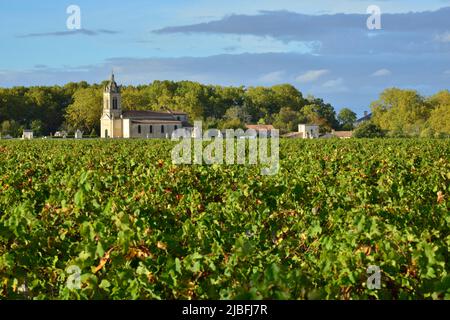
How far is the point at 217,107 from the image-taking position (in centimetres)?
15550

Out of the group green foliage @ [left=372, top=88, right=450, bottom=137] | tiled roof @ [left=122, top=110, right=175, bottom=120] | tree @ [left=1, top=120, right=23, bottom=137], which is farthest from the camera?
tiled roof @ [left=122, top=110, right=175, bottom=120]

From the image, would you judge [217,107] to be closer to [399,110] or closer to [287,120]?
[287,120]

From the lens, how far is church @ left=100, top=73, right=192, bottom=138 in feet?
421

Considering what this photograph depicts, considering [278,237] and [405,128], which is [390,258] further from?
[405,128]

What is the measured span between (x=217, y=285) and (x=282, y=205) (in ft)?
19.0

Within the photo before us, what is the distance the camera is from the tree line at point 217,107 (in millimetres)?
126062

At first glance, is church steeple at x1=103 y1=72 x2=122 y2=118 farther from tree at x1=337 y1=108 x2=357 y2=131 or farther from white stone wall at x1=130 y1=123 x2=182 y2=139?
tree at x1=337 y1=108 x2=357 y2=131

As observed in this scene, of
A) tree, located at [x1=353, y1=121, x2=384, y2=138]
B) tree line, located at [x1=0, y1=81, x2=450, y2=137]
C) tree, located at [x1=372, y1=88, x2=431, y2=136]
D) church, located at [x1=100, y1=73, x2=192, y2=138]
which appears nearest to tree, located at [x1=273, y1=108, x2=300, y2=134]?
tree line, located at [x1=0, y1=81, x2=450, y2=137]

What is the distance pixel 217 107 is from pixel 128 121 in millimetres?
30216

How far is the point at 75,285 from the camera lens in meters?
5.76

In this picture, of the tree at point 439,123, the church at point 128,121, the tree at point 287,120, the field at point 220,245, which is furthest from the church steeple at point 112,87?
Answer: the field at point 220,245

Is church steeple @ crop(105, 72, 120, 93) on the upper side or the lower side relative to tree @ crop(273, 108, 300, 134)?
upper

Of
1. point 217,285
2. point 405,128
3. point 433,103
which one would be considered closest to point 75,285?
Answer: point 217,285

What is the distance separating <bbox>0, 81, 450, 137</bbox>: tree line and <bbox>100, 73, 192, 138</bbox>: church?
12.4 ft
